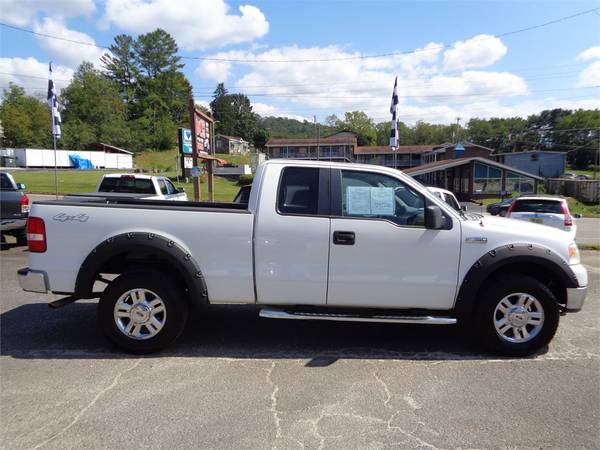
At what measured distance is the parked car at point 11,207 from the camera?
973cm

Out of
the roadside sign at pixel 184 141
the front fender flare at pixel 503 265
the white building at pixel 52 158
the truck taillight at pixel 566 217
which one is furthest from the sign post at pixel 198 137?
the white building at pixel 52 158

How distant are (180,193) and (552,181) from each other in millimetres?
45344

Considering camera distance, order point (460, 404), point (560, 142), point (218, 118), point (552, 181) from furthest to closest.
Answer: point (218, 118) → point (560, 142) → point (552, 181) → point (460, 404)

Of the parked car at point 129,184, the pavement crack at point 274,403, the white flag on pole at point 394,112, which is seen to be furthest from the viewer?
the white flag on pole at point 394,112

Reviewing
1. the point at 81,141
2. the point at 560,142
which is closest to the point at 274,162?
the point at 81,141

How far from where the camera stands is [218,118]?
431ft

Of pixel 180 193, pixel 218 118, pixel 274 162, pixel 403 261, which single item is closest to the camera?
pixel 403 261

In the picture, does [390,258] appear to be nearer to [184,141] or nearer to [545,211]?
[545,211]

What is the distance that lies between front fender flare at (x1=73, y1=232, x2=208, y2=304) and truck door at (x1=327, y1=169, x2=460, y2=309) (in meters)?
1.27

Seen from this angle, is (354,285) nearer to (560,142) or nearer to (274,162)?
(274,162)

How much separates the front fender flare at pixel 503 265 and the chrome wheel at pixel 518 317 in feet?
0.99

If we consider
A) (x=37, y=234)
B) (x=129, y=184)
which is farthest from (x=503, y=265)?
(x=129, y=184)

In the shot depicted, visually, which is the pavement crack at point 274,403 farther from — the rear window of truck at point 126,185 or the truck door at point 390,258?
the rear window of truck at point 126,185

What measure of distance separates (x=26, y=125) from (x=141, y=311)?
297 feet
